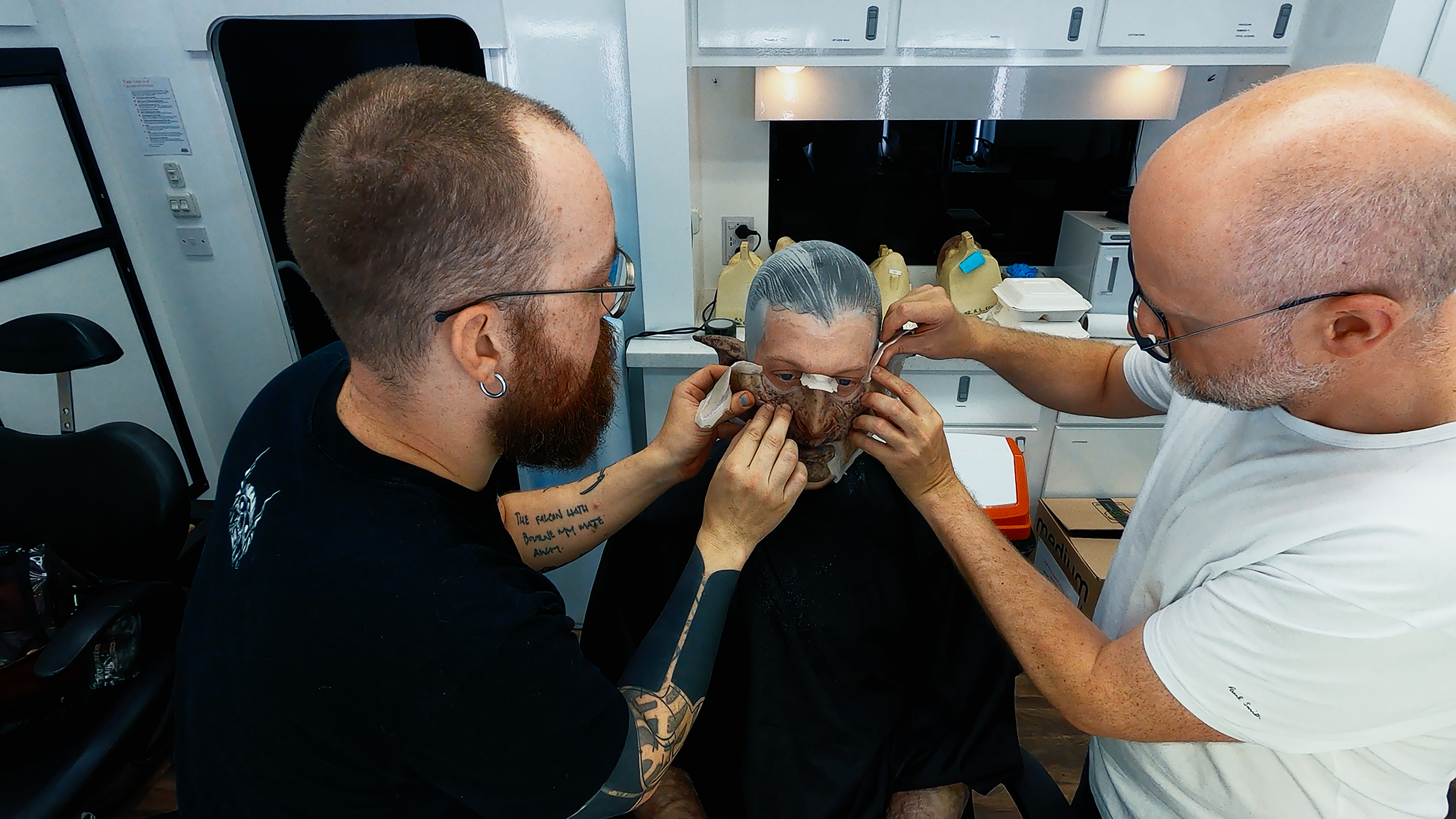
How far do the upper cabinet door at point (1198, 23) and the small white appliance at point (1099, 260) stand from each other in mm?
651

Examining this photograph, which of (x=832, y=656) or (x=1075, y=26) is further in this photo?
(x=1075, y=26)

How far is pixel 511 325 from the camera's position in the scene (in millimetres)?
918

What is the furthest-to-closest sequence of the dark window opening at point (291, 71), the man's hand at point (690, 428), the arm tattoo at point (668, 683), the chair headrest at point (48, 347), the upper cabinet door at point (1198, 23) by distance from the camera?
the dark window opening at point (291, 71) → the upper cabinet door at point (1198, 23) → the chair headrest at point (48, 347) → the man's hand at point (690, 428) → the arm tattoo at point (668, 683)

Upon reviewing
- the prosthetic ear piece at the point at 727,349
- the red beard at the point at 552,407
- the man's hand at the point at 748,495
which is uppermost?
the red beard at the point at 552,407

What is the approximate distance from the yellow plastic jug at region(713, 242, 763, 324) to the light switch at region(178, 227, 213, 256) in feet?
6.61

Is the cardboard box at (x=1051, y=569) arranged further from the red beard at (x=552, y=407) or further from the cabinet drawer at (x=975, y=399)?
the red beard at (x=552, y=407)

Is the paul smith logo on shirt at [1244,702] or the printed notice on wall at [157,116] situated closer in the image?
the paul smith logo on shirt at [1244,702]

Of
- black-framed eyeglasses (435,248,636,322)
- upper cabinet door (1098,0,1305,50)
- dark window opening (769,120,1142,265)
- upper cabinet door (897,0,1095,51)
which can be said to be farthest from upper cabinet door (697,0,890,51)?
black-framed eyeglasses (435,248,636,322)

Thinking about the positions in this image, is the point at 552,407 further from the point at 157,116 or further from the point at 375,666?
the point at 157,116

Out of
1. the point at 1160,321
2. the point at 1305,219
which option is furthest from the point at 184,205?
the point at 1305,219

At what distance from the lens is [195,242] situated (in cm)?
284

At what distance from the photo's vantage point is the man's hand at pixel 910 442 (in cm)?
117

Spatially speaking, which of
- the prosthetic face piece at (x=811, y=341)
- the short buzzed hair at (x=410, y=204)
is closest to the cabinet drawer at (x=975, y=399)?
the prosthetic face piece at (x=811, y=341)

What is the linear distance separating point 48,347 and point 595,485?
153cm
